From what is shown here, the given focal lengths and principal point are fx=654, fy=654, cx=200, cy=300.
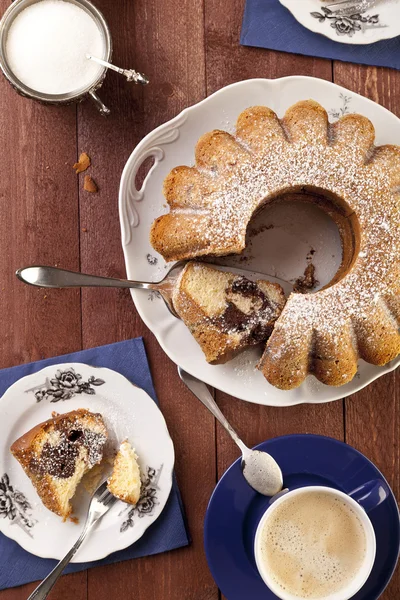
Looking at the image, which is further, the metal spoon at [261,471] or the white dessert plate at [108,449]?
the white dessert plate at [108,449]

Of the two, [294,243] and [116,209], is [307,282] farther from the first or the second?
[116,209]

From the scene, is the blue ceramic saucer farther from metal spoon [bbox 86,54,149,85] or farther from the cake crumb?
metal spoon [bbox 86,54,149,85]

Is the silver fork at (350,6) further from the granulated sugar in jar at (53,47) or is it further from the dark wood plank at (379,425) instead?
the dark wood plank at (379,425)

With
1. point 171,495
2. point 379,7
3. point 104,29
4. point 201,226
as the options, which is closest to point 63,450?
point 171,495

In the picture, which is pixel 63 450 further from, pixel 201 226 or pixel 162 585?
pixel 201 226

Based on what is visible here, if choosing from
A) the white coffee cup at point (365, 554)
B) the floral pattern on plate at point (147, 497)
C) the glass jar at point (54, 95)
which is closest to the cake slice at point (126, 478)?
the floral pattern on plate at point (147, 497)

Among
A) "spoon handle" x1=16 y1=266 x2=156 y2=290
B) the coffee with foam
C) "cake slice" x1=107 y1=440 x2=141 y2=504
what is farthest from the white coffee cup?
"spoon handle" x1=16 y1=266 x2=156 y2=290

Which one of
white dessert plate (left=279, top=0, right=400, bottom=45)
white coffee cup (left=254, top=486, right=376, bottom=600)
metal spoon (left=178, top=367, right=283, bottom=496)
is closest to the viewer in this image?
white coffee cup (left=254, top=486, right=376, bottom=600)
